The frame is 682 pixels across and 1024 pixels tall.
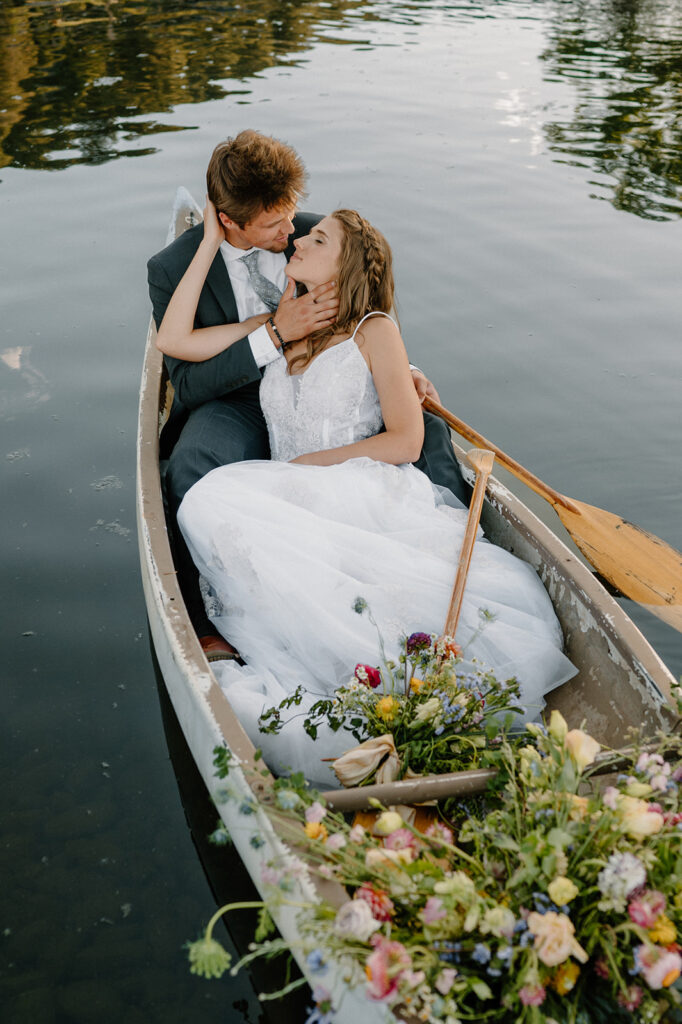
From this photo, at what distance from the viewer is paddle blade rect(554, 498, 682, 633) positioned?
10.4 ft

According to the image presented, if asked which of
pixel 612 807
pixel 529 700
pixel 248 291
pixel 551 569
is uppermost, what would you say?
pixel 248 291

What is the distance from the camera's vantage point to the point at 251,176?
2684mm

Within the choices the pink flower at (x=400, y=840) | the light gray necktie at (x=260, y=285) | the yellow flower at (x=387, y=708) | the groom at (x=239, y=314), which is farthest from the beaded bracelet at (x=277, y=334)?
the pink flower at (x=400, y=840)

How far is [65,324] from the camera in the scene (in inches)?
199

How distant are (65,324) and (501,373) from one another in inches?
101

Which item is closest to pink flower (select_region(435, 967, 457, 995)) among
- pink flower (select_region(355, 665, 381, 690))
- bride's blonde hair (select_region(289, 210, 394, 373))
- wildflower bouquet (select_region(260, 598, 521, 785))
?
wildflower bouquet (select_region(260, 598, 521, 785))

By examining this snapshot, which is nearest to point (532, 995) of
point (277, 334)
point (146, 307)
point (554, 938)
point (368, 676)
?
point (554, 938)

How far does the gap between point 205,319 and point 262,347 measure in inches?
13.5

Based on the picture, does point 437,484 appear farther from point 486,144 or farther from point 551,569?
point 486,144

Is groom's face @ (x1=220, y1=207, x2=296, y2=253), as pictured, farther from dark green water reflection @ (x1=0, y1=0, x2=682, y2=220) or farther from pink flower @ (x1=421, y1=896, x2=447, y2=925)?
dark green water reflection @ (x1=0, y1=0, x2=682, y2=220)

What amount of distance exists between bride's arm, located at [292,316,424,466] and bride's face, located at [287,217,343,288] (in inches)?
8.2

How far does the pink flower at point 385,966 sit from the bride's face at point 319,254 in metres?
1.97

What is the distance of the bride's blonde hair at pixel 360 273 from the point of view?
2.61 m

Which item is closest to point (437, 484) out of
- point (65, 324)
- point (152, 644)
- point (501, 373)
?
point (152, 644)
